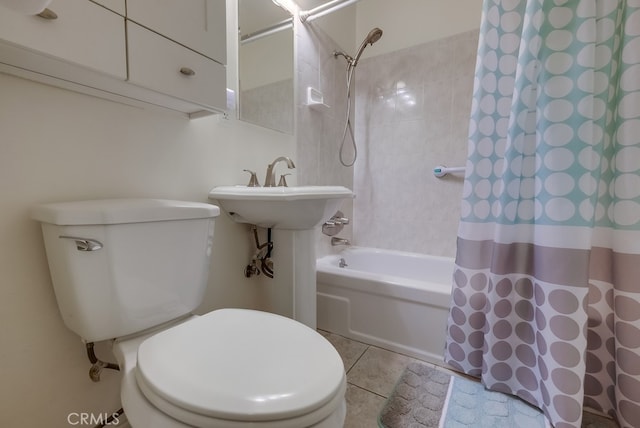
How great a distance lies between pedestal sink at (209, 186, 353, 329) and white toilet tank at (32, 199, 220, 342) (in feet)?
0.71

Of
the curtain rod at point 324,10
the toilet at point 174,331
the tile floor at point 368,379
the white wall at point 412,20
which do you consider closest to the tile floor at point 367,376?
the tile floor at point 368,379

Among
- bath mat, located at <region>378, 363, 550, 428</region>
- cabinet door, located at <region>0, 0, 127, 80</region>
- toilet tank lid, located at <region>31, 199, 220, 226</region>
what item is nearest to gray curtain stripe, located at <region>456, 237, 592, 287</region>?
bath mat, located at <region>378, 363, 550, 428</region>

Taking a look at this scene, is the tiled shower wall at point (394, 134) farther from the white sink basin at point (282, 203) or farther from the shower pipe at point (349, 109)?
the white sink basin at point (282, 203)

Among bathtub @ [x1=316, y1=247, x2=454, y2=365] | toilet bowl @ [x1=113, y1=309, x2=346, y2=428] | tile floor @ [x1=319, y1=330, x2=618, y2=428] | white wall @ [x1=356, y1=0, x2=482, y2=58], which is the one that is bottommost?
tile floor @ [x1=319, y1=330, x2=618, y2=428]

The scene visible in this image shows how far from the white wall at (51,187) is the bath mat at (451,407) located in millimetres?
943

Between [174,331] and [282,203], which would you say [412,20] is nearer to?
[282,203]

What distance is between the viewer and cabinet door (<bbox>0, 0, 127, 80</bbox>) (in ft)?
1.65

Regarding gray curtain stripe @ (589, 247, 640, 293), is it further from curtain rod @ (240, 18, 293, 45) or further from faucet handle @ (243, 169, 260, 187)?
curtain rod @ (240, 18, 293, 45)

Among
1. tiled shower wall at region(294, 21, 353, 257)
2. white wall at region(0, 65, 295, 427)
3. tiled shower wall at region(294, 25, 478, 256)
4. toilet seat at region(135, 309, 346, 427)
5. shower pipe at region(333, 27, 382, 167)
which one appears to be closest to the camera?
toilet seat at region(135, 309, 346, 427)

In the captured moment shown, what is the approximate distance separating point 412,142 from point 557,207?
3.74ft

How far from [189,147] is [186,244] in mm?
409

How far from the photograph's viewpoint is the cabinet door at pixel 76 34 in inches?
19.9

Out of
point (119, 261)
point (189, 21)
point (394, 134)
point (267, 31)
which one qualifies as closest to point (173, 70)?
point (189, 21)

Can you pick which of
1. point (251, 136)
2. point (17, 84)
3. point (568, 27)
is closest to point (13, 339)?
point (17, 84)
